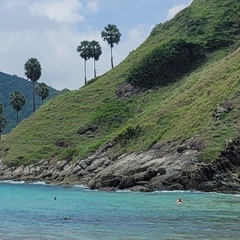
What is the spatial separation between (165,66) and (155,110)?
103ft

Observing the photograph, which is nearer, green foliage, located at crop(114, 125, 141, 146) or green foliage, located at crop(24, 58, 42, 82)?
green foliage, located at crop(114, 125, 141, 146)

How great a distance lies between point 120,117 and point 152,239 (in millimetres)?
92982

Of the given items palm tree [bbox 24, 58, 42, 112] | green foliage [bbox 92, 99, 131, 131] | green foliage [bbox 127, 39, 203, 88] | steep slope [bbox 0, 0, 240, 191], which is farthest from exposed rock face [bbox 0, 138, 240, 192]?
palm tree [bbox 24, 58, 42, 112]

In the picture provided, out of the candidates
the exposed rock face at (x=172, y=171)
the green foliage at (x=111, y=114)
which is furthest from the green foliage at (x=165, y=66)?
the exposed rock face at (x=172, y=171)

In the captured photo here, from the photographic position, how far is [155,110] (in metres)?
105

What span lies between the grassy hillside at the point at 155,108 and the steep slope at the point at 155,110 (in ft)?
0.64

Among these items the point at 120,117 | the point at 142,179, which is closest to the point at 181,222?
the point at 142,179

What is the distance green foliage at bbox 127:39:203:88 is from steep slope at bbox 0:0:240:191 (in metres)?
2.29

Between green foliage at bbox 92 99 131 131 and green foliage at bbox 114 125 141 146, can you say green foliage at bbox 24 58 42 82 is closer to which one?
green foliage at bbox 92 99 131 131

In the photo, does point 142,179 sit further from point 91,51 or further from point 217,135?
point 91,51

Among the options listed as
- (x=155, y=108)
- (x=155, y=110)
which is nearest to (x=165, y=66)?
(x=155, y=108)

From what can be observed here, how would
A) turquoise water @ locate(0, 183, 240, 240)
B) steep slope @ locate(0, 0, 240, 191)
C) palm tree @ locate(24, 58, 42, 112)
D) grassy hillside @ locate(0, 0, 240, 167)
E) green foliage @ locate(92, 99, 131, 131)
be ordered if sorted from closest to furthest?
turquoise water @ locate(0, 183, 240, 240) → steep slope @ locate(0, 0, 240, 191) → grassy hillside @ locate(0, 0, 240, 167) → green foliage @ locate(92, 99, 131, 131) → palm tree @ locate(24, 58, 42, 112)

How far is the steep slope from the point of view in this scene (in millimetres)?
79625

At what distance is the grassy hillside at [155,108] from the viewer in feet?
272
